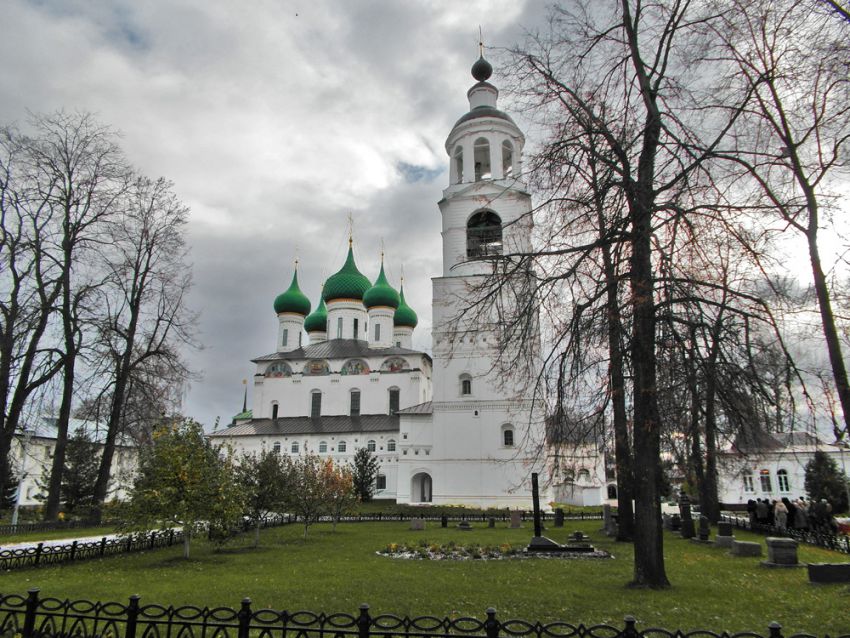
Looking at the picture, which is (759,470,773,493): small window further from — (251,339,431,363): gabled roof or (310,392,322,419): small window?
(310,392,322,419): small window

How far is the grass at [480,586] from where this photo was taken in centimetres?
800

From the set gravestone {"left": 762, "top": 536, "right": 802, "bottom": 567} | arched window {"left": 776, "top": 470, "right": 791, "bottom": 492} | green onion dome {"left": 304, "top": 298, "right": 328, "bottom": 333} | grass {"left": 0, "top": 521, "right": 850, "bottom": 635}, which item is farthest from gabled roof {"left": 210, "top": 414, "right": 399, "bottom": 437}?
gravestone {"left": 762, "top": 536, "right": 802, "bottom": 567}

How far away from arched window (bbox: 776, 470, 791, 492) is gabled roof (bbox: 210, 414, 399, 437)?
25.8 meters

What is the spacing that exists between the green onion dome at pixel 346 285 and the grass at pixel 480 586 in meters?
38.1

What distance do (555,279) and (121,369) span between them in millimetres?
17470

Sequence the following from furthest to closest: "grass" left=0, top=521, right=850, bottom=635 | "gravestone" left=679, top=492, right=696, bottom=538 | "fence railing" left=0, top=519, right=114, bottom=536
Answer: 1. "gravestone" left=679, top=492, right=696, bottom=538
2. "fence railing" left=0, top=519, right=114, bottom=536
3. "grass" left=0, top=521, right=850, bottom=635

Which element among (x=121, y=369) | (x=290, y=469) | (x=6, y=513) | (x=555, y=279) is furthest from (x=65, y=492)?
(x=555, y=279)

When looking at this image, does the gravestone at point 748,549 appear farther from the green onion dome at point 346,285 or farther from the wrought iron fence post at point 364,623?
the green onion dome at point 346,285

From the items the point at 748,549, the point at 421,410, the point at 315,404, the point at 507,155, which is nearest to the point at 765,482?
the point at 421,410

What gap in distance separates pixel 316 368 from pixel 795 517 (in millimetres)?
36287

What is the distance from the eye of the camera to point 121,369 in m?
20.8

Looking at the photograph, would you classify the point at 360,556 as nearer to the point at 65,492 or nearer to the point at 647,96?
the point at 647,96

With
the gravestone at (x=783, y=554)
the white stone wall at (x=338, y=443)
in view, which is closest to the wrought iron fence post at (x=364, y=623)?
the gravestone at (x=783, y=554)

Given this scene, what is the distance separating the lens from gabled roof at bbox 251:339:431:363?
1859 inches
